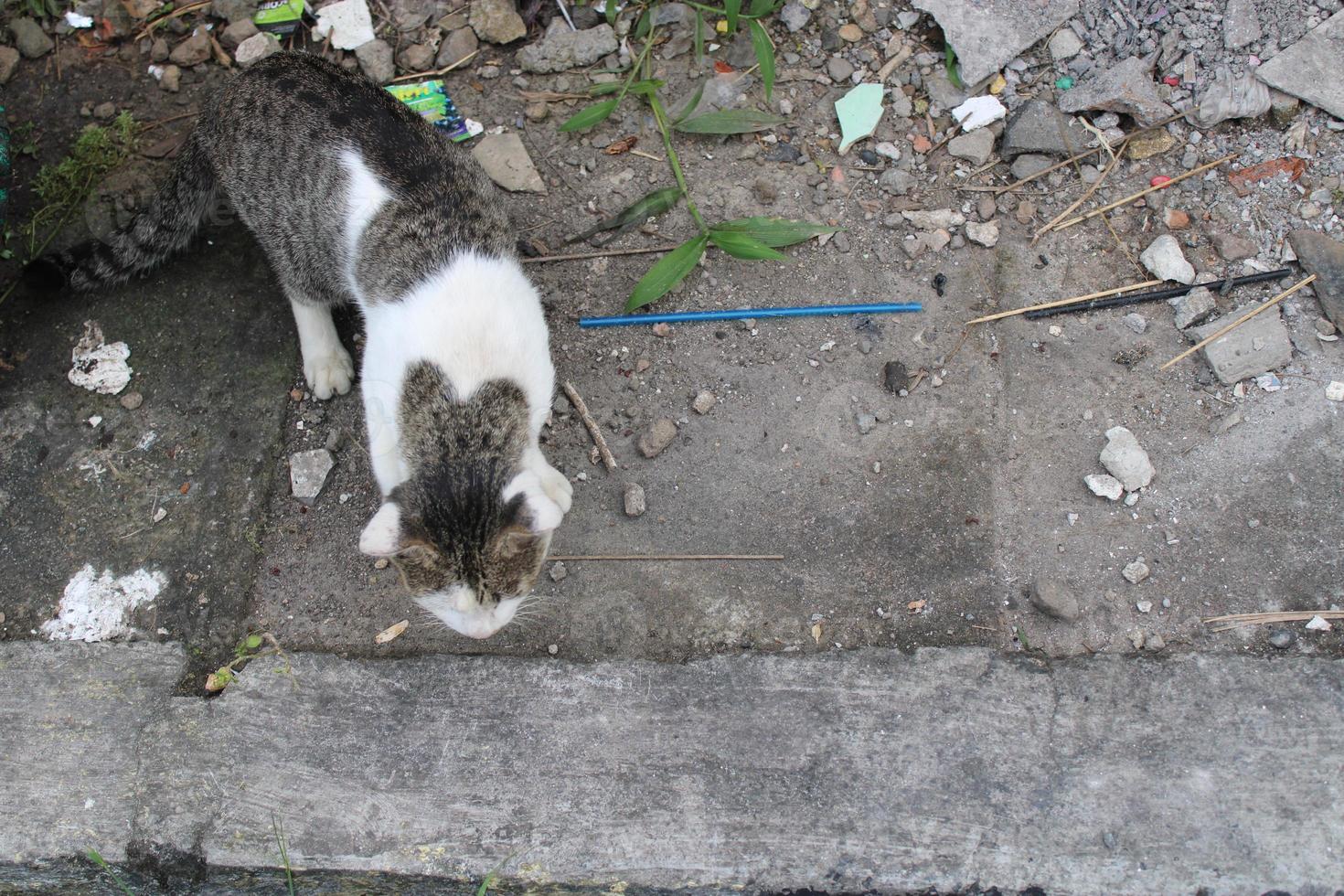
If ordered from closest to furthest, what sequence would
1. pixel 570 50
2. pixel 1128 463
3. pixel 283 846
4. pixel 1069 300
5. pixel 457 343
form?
pixel 283 846 → pixel 457 343 → pixel 1128 463 → pixel 1069 300 → pixel 570 50

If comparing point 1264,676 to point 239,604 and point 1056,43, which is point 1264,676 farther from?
point 239,604

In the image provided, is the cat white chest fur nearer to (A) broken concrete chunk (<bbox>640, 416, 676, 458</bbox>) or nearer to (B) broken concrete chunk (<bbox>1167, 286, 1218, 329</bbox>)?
(A) broken concrete chunk (<bbox>640, 416, 676, 458</bbox>)

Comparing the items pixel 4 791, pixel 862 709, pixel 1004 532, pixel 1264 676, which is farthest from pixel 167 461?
pixel 1264 676

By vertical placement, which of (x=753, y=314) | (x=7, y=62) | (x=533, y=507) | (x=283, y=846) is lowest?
(x=283, y=846)

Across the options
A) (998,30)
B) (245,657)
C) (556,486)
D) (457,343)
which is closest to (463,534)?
(556,486)

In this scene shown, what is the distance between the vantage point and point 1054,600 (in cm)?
260

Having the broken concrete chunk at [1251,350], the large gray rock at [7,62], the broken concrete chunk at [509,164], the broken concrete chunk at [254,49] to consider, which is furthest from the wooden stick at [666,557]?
the large gray rock at [7,62]

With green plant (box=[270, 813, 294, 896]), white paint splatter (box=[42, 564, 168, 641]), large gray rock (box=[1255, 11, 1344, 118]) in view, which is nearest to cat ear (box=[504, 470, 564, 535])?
green plant (box=[270, 813, 294, 896])

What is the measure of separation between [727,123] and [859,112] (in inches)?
18.8

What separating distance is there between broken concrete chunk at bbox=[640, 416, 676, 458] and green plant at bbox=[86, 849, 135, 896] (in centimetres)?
179

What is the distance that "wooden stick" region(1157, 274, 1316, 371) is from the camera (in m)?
2.90

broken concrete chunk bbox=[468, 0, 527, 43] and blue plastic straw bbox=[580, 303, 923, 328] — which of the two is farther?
broken concrete chunk bbox=[468, 0, 527, 43]

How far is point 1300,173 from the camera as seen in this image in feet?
10.0

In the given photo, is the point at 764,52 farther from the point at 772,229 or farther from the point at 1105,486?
the point at 1105,486
